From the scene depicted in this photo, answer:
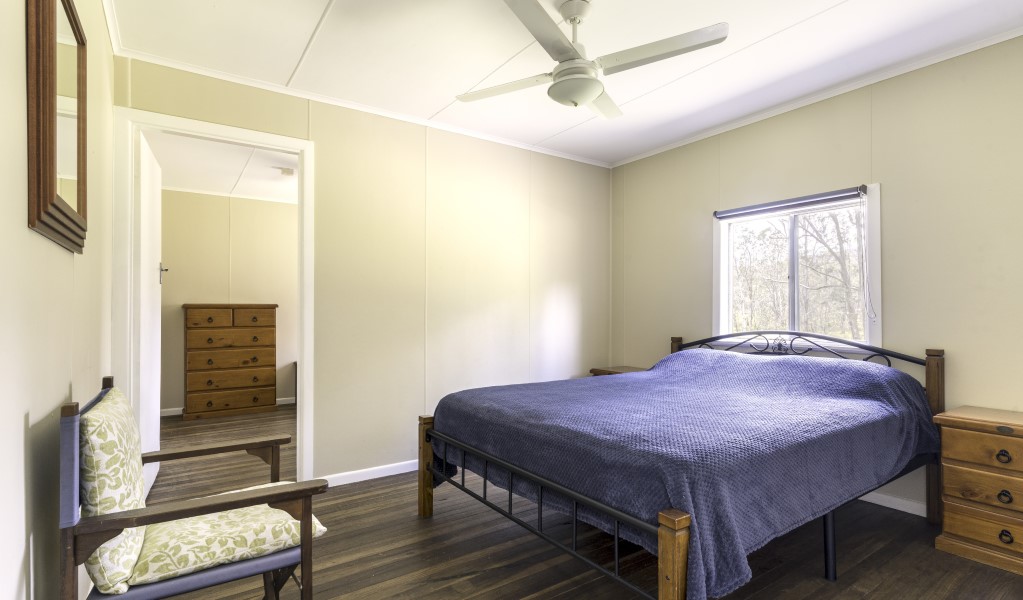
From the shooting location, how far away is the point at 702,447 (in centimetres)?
176

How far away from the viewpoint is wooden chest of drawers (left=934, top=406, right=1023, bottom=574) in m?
2.36

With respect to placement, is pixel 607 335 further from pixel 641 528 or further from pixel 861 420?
pixel 641 528

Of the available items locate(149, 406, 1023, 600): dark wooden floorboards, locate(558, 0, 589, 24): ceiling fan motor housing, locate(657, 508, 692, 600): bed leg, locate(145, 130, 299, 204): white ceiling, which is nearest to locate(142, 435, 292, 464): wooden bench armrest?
locate(149, 406, 1023, 600): dark wooden floorboards

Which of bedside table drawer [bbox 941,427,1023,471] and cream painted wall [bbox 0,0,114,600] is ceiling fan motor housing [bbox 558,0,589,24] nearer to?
cream painted wall [bbox 0,0,114,600]

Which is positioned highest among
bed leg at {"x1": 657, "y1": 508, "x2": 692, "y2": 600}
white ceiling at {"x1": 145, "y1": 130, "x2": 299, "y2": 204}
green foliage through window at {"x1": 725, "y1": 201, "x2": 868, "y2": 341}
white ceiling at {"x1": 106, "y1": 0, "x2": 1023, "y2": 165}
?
white ceiling at {"x1": 106, "y1": 0, "x2": 1023, "y2": 165}

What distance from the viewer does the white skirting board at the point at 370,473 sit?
3.49 m

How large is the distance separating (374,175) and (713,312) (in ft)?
9.06

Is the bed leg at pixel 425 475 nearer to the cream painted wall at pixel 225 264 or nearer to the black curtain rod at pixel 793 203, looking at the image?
the black curtain rod at pixel 793 203

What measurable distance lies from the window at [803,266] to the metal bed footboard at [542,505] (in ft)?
7.00

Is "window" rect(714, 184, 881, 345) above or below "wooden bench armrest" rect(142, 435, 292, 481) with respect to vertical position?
above

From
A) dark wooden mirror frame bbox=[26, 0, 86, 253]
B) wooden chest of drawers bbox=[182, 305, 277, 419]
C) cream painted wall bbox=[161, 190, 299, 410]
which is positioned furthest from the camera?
cream painted wall bbox=[161, 190, 299, 410]

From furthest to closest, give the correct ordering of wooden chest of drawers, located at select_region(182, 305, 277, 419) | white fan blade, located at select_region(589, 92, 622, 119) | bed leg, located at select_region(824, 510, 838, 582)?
wooden chest of drawers, located at select_region(182, 305, 277, 419), white fan blade, located at select_region(589, 92, 622, 119), bed leg, located at select_region(824, 510, 838, 582)

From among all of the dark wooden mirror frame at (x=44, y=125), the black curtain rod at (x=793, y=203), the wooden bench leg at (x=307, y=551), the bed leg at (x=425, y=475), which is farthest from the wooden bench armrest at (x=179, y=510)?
the black curtain rod at (x=793, y=203)

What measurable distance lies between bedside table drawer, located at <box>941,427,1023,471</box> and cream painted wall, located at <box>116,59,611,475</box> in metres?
2.74
